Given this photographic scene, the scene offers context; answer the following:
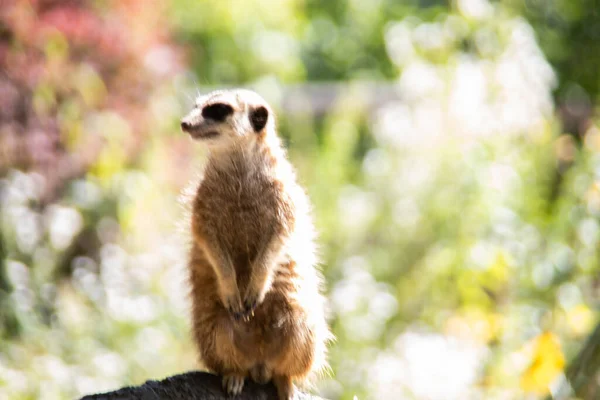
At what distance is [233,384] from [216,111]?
73 cm

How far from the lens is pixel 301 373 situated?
6.91 feet

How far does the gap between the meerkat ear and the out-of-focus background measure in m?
1.70

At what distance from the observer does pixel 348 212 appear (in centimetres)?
518

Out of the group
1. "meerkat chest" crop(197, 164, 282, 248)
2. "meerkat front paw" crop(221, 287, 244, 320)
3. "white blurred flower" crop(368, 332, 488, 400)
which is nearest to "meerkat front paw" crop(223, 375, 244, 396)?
"meerkat front paw" crop(221, 287, 244, 320)

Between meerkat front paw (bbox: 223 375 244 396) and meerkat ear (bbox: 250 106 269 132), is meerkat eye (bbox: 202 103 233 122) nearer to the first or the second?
meerkat ear (bbox: 250 106 269 132)

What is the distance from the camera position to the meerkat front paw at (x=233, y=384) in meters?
2.07

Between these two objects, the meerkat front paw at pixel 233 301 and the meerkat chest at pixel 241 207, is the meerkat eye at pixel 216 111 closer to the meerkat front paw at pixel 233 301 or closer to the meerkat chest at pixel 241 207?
the meerkat chest at pixel 241 207

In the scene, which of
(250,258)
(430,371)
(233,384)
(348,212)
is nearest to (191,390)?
(233,384)

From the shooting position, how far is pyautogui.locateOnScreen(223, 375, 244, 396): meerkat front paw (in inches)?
81.4

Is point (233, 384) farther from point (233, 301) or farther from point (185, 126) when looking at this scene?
point (185, 126)

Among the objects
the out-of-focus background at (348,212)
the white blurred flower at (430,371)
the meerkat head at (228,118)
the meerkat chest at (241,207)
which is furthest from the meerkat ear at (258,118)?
the white blurred flower at (430,371)

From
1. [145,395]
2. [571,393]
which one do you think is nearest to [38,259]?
[145,395]

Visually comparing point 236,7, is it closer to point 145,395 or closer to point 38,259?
point 38,259

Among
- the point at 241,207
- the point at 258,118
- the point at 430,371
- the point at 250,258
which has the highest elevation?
the point at 258,118
